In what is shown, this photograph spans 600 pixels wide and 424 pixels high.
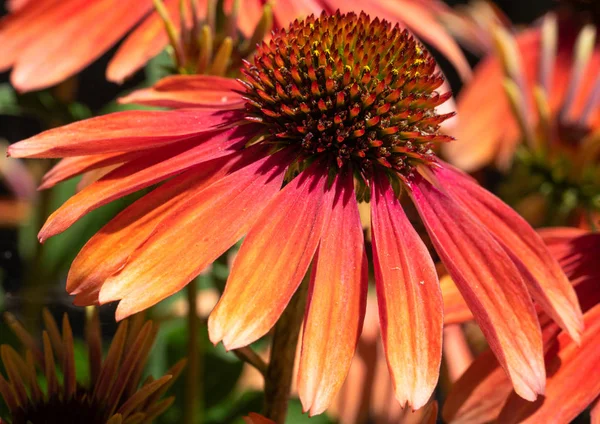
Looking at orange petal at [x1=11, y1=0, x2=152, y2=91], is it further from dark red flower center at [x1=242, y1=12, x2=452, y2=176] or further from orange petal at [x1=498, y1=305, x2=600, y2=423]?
orange petal at [x1=498, y1=305, x2=600, y2=423]

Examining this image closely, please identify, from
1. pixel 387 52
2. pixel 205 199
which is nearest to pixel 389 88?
pixel 387 52

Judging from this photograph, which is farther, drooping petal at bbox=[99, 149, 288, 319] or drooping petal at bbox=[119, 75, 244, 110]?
drooping petal at bbox=[119, 75, 244, 110]

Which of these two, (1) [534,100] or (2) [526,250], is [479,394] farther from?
(1) [534,100]

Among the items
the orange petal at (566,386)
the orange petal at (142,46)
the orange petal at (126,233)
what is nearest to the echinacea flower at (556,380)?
the orange petal at (566,386)

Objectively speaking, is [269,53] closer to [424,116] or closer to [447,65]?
[424,116]

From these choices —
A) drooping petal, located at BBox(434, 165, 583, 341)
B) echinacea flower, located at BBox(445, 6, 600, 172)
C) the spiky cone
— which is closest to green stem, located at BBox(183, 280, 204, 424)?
the spiky cone

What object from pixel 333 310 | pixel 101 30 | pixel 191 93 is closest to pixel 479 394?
pixel 333 310
